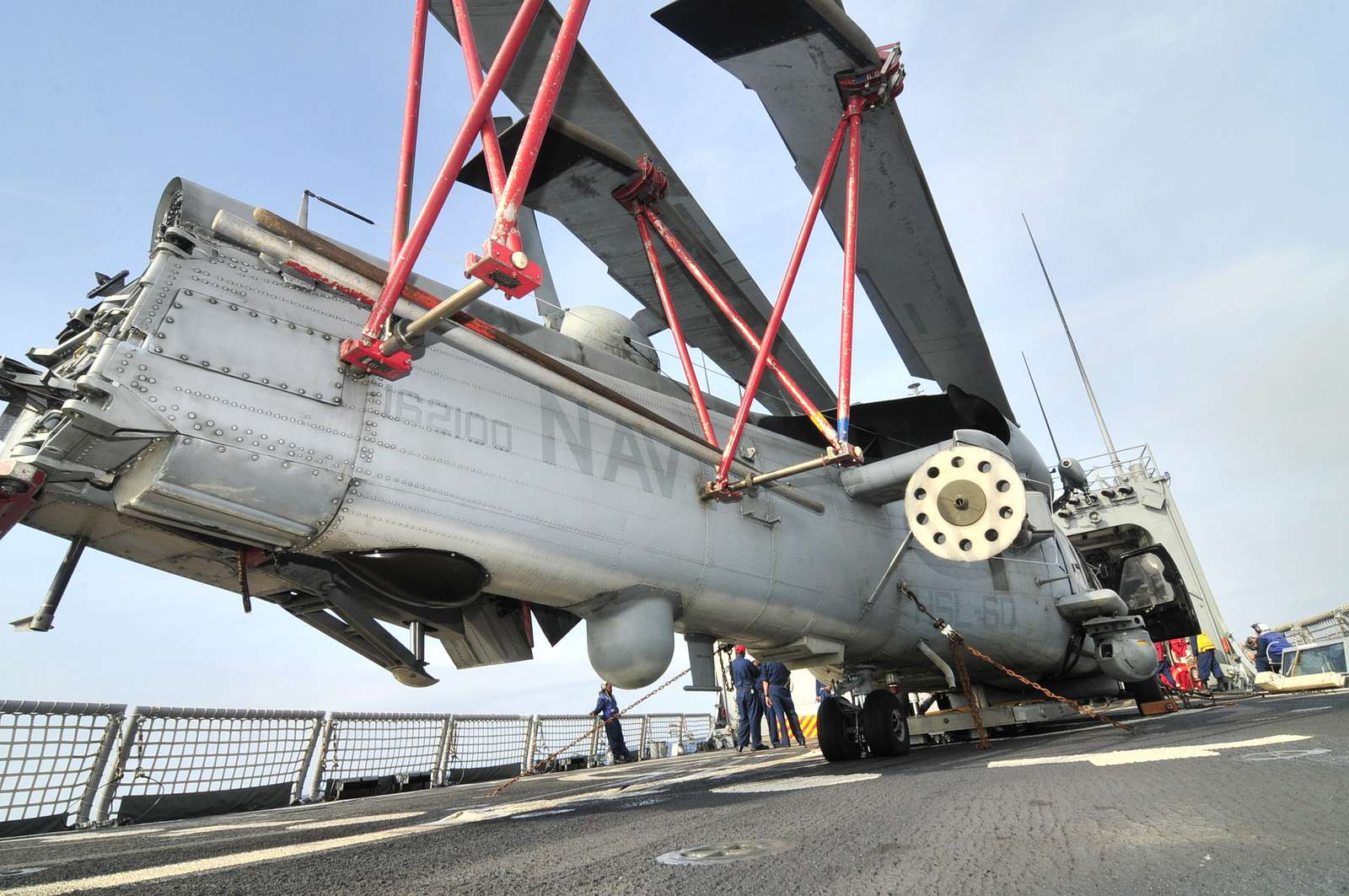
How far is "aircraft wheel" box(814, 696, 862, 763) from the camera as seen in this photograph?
8.59m

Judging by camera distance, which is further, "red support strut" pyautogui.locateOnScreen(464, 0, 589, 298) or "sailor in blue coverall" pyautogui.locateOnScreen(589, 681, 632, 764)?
"sailor in blue coverall" pyautogui.locateOnScreen(589, 681, 632, 764)

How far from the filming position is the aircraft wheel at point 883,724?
27.9ft

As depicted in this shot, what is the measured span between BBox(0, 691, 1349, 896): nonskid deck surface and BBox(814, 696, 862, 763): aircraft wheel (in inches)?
96.7

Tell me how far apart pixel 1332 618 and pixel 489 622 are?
27479mm

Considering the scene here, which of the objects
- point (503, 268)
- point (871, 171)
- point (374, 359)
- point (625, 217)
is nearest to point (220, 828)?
point (374, 359)

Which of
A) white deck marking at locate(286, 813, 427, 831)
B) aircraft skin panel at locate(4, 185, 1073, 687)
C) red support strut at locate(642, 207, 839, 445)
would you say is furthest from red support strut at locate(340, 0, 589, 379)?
white deck marking at locate(286, 813, 427, 831)

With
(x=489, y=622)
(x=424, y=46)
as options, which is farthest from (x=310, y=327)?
(x=489, y=622)

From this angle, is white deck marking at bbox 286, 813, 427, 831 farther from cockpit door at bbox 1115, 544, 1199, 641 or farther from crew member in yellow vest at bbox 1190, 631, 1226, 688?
crew member in yellow vest at bbox 1190, 631, 1226, 688

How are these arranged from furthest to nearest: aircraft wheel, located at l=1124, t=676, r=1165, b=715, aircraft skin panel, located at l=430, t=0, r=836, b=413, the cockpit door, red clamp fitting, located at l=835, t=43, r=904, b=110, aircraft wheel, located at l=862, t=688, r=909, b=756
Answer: aircraft wheel, located at l=1124, t=676, r=1165, b=715 < the cockpit door < aircraft wheel, located at l=862, t=688, r=909, b=756 < aircraft skin panel, located at l=430, t=0, r=836, b=413 < red clamp fitting, located at l=835, t=43, r=904, b=110

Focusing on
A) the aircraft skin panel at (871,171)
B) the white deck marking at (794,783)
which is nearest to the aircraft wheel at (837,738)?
the white deck marking at (794,783)

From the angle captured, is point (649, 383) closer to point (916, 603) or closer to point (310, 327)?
point (310, 327)

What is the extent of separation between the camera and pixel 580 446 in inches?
236

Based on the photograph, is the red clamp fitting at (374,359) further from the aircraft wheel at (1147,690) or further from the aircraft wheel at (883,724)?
the aircraft wheel at (1147,690)

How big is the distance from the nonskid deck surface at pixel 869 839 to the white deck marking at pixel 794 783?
5 centimetres
